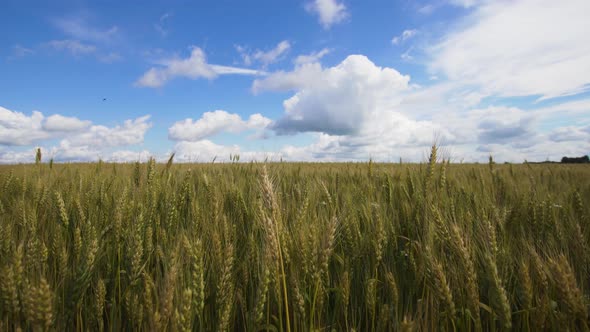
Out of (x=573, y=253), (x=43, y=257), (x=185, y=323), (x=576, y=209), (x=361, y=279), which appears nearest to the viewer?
(x=185, y=323)

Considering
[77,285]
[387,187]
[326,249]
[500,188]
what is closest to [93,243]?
[77,285]

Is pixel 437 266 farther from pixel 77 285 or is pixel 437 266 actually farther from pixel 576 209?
pixel 576 209

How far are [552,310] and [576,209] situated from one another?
1898 millimetres

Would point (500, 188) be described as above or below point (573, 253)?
above

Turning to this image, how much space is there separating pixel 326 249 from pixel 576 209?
259 cm

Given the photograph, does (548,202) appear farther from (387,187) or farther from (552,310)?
(552,310)

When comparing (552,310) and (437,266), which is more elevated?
(437,266)

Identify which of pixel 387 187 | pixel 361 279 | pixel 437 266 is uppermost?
pixel 387 187

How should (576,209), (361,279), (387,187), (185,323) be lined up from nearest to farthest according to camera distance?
(185,323), (361,279), (576,209), (387,187)

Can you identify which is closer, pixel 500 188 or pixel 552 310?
pixel 552 310

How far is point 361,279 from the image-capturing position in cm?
163

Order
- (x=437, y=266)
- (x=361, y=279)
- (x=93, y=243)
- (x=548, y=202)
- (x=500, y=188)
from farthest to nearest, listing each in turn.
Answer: (x=500, y=188), (x=548, y=202), (x=361, y=279), (x=93, y=243), (x=437, y=266)

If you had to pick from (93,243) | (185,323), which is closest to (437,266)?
(185,323)

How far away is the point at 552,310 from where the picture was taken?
3.89ft
